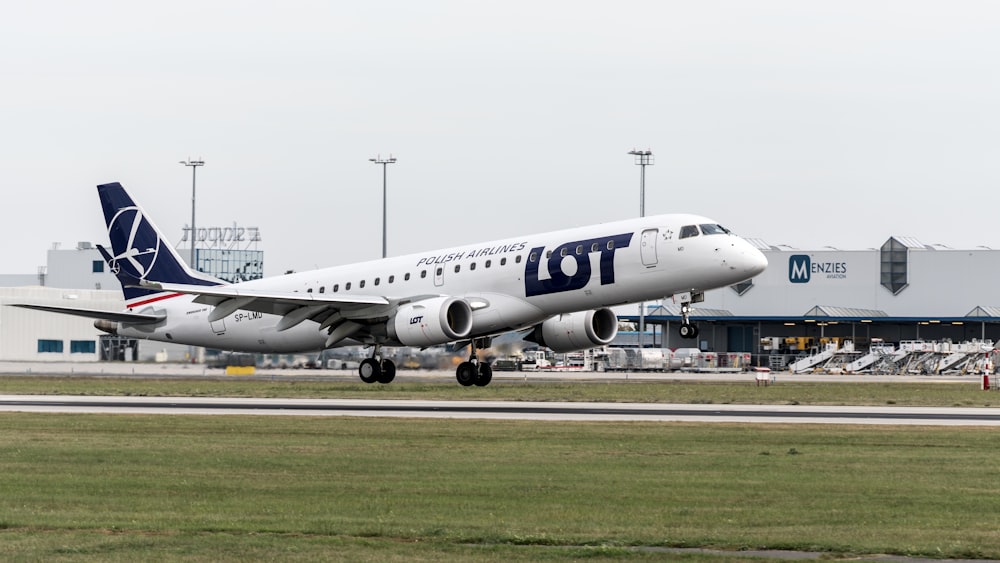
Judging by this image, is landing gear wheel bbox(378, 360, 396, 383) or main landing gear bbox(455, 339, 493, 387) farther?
landing gear wheel bbox(378, 360, 396, 383)

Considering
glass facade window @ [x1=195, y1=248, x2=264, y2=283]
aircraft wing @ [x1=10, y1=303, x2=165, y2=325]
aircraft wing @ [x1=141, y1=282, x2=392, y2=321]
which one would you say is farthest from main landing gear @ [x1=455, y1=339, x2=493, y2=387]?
glass facade window @ [x1=195, y1=248, x2=264, y2=283]

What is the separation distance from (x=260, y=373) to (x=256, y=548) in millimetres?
56670

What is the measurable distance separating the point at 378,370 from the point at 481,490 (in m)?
33.2

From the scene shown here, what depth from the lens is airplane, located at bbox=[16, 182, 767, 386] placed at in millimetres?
44094

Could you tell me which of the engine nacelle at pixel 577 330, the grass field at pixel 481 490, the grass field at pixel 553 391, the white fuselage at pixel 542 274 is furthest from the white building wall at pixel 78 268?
the grass field at pixel 481 490

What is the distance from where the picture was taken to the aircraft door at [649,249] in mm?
43938

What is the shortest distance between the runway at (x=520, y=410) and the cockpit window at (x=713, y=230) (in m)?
5.84

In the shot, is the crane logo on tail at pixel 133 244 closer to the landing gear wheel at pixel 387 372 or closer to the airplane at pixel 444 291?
the airplane at pixel 444 291

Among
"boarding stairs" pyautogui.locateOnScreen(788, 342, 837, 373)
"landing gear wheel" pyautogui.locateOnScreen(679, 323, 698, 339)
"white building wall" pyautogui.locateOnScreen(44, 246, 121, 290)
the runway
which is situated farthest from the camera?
"white building wall" pyautogui.locateOnScreen(44, 246, 121, 290)

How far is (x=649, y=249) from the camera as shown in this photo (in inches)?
1734

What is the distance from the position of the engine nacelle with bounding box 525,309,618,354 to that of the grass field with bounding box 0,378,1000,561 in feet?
58.4

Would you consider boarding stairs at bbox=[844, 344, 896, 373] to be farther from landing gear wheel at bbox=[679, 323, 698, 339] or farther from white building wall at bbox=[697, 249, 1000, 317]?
landing gear wheel at bbox=[679, 323, 698, 339]

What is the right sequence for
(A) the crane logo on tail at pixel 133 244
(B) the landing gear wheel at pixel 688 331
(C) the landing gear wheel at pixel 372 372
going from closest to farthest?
(B) the landing gear wheel at pixel 688 331 → (C) the landing gear wheel at pixel 372 372 → (A) the crane logo on tail at pixel 133 244

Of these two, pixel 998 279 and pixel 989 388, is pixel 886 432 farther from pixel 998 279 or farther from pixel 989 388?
pixel 998 279
